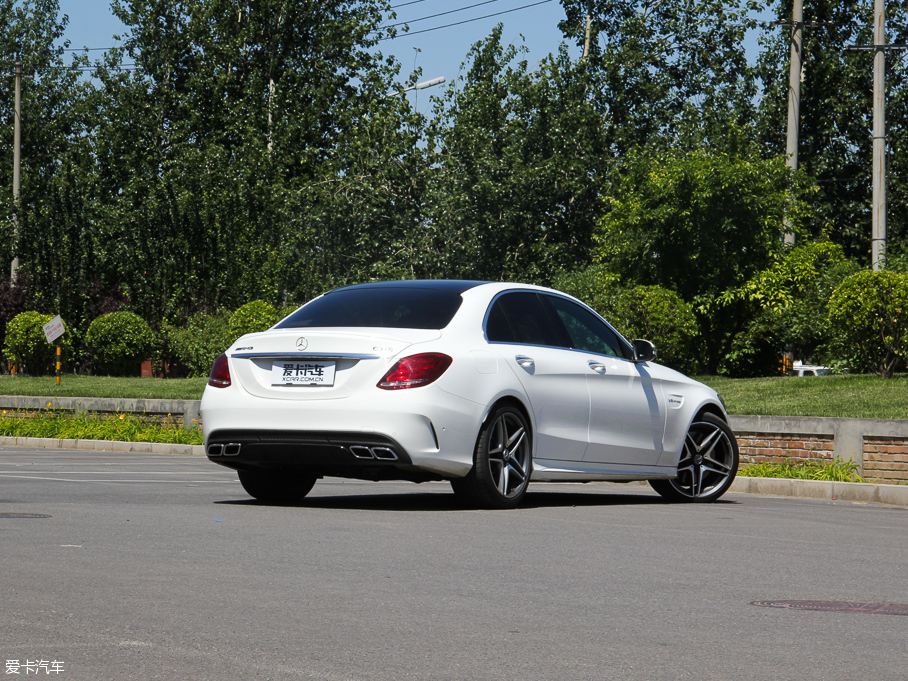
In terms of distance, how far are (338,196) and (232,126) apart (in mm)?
11290

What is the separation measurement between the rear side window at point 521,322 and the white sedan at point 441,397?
0.04 feet

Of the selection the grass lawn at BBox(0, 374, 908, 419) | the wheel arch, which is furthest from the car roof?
the grass lawn at BBox(0, 374, 908, 419)

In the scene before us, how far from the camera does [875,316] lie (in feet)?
68.0

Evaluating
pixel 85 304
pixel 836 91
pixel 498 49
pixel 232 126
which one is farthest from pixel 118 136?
pixel 836 91

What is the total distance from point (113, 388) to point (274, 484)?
19277 millimetres

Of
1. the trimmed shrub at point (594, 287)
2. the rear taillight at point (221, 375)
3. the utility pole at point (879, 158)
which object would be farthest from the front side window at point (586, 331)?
the utility pole at point (879, 158)

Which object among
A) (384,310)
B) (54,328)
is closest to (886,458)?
(384,310)

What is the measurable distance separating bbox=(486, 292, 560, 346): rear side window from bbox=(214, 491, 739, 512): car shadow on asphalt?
50.6 inches

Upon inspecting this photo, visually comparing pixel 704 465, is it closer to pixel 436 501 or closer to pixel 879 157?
pixel 436 501

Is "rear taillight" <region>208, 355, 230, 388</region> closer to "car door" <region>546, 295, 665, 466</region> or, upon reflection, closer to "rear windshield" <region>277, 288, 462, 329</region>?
"rear windshield" <region>277, 288, 462, 329</region>

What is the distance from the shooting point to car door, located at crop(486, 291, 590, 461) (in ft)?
32.6

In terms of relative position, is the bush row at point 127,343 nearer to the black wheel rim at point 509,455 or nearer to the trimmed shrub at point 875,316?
the trimmed shrub at point 875,316

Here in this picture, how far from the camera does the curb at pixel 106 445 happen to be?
19.5 metres

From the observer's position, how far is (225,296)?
44281 mm
